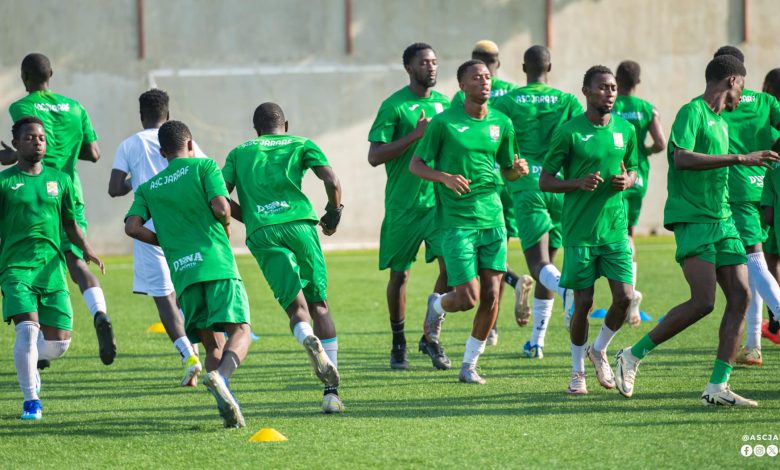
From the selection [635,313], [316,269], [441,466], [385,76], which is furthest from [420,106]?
[385,76]

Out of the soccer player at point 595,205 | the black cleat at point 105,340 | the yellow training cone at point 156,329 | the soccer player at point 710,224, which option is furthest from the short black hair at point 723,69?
the yellow training cone at point 156,329

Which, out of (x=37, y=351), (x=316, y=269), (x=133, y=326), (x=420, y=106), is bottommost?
(x=133, y=326)

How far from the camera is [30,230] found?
25.5ft


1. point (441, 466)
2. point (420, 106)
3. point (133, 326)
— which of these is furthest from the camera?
point (133, 326)

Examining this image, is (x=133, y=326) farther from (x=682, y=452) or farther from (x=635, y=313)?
(x=682, y=452)

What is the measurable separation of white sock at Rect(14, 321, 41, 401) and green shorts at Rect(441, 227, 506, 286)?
2908mm

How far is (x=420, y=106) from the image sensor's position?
31.4 ft

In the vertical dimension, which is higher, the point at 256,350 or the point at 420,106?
the point at 420,106

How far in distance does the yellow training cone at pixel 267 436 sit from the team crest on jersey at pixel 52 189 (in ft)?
7.70

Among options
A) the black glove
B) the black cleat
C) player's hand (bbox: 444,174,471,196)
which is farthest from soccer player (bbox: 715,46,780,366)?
the black cleat

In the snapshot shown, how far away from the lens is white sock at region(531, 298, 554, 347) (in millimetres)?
9961

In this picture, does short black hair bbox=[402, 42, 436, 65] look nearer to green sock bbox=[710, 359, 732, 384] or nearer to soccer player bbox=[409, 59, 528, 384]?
soccer player bbox=[409, 59, 528, 384]

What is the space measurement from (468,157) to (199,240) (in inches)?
88.5

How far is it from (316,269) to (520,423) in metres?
1.74
